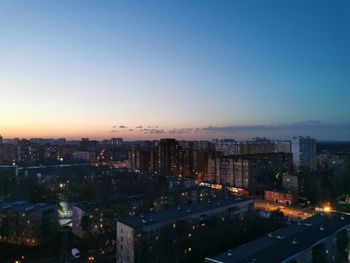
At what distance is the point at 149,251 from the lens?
4754 mm

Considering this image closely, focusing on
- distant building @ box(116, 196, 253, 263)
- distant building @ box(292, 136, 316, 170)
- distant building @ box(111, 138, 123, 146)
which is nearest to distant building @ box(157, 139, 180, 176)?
distant building @ box(292, 136, 316, 170)

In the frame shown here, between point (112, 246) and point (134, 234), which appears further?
point (112, 246)

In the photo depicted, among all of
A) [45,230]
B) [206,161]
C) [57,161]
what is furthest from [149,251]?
[57,161]

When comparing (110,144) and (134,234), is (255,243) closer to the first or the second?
(134,234)

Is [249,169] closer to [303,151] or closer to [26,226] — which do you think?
[303,151]

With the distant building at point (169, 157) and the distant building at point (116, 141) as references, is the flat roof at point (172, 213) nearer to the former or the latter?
the distant building at point (169, 157)

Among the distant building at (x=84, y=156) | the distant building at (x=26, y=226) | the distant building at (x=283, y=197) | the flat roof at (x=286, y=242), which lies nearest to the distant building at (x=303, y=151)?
the distant building at (x=283, y=197)

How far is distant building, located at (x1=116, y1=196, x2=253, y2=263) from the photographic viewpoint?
476 centimetres

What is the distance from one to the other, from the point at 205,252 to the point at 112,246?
1715mm

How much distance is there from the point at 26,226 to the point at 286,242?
453 centimetres

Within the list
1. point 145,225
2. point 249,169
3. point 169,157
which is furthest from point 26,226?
point 169,157

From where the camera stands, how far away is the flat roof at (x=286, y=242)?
3.46m

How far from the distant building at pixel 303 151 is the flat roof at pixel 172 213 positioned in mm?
10973

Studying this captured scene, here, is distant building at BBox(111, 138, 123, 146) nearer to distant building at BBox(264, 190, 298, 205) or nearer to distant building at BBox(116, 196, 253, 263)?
distant building at BBox(264, 190, 298, 205)
